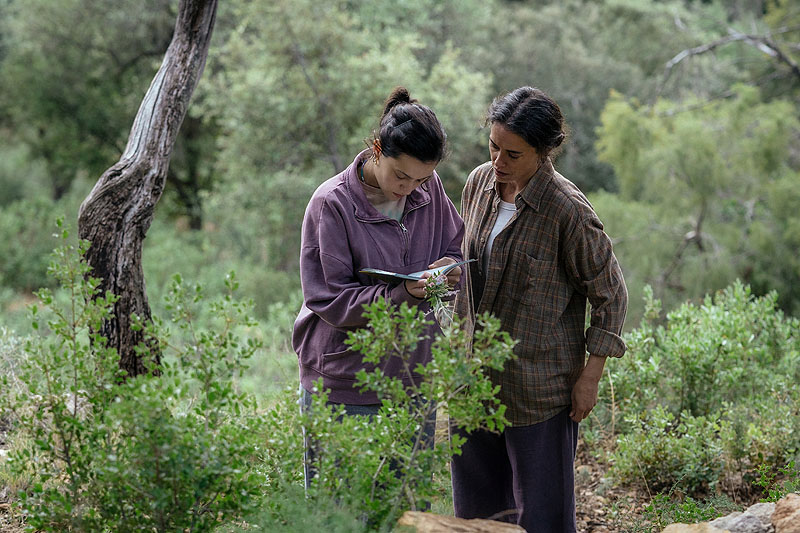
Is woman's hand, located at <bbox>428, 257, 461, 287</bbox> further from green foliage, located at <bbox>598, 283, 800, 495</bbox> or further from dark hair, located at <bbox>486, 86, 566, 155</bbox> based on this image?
green foliage, located at <bbox>598, 283, 800, 495</bbox>

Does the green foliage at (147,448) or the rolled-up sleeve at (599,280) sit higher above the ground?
the rolled-up sleeve at (599,280)

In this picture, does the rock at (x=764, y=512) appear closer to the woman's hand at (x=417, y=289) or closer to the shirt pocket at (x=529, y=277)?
the shirt pocket at (x=529, y=277)

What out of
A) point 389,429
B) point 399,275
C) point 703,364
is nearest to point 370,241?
point 399,275

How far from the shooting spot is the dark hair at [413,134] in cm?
215

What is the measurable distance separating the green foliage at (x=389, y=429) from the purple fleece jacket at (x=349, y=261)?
195 mm

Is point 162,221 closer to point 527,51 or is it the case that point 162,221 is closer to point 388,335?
point 527,51

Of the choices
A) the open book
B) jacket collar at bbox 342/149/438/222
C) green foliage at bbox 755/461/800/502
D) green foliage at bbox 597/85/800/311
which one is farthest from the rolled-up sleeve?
green foliage at bbox 597/85/800/311

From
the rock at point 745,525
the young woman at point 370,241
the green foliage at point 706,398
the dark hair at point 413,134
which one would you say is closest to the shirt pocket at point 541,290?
the young woman at point 370,241

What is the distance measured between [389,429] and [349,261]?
0.49 metres

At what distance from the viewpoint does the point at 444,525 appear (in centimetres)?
185

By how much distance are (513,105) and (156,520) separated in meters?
1.44

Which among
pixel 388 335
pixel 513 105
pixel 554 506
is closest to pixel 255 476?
pixel 388 335

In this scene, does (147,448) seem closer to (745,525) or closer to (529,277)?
(529,277)

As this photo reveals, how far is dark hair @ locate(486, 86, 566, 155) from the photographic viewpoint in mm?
2229
